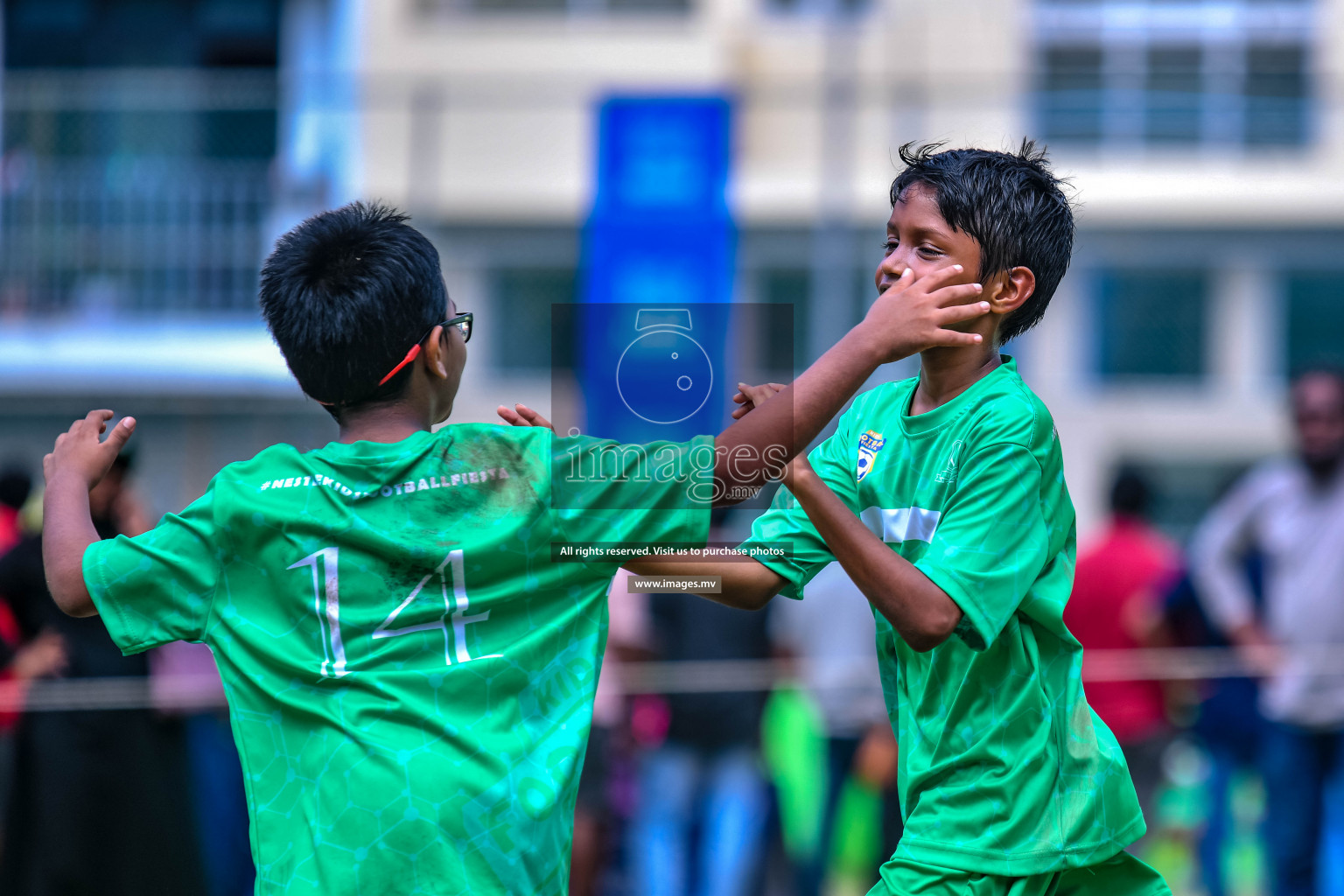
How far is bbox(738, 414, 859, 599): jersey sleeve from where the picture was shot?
1979 millimetres

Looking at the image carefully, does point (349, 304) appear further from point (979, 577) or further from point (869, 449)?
point (979, 577)

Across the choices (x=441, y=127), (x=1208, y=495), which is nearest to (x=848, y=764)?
(x=1208, y=495)

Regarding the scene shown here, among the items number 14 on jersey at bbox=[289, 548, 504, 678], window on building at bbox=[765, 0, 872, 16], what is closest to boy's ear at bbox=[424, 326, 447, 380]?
number 14 on jersey at bbox=[289, 548, 504, 678]

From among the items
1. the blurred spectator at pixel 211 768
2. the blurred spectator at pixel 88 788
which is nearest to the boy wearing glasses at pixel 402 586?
the blurred spectator at pixel 88 788

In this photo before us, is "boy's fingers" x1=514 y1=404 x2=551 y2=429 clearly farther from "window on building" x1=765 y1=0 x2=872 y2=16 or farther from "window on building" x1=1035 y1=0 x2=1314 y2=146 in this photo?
"window on building" x1=765 y1=0 x2=872 y2=16

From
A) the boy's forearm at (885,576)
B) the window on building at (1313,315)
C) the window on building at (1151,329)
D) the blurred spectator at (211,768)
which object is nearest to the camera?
the boy's forearm at (885,576)

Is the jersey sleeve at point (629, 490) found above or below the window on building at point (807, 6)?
below

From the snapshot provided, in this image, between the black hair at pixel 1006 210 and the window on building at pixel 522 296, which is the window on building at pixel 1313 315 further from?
the black hair at pixel 1006 210

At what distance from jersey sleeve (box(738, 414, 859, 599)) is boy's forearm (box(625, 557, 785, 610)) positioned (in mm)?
17

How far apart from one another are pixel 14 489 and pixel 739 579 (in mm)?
3862

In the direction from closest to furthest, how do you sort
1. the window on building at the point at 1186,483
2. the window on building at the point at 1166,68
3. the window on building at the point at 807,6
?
the window on building at the point at 1186,483, the window on building at the point at 1166,68, the window on building at the point at 807,6

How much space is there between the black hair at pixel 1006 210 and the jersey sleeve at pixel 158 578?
1050mm

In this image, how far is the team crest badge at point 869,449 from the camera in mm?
1972

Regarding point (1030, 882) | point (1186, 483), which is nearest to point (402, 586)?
point (1030, 882)
